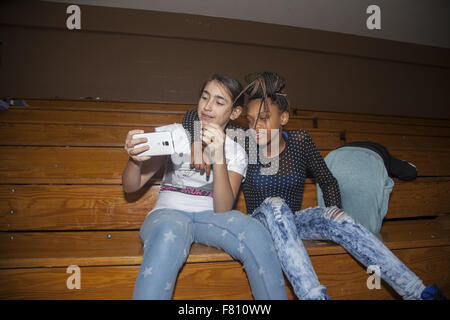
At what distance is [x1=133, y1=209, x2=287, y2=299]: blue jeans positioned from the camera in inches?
15.4

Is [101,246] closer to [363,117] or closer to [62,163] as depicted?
[62,163]

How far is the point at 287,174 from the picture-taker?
64cm

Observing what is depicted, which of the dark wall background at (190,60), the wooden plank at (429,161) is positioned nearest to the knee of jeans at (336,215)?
the wooden plank at (429,161)

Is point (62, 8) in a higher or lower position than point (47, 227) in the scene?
higher

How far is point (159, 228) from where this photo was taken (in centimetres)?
44

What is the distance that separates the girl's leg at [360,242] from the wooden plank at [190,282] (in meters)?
0.05

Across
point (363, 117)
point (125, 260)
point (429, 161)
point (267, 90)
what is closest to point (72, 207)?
point (125, 260)

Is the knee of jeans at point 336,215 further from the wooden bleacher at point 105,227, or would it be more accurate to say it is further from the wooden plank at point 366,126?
the wooden plank at point 366,126

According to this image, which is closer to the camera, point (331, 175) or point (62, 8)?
point (331, 175)
